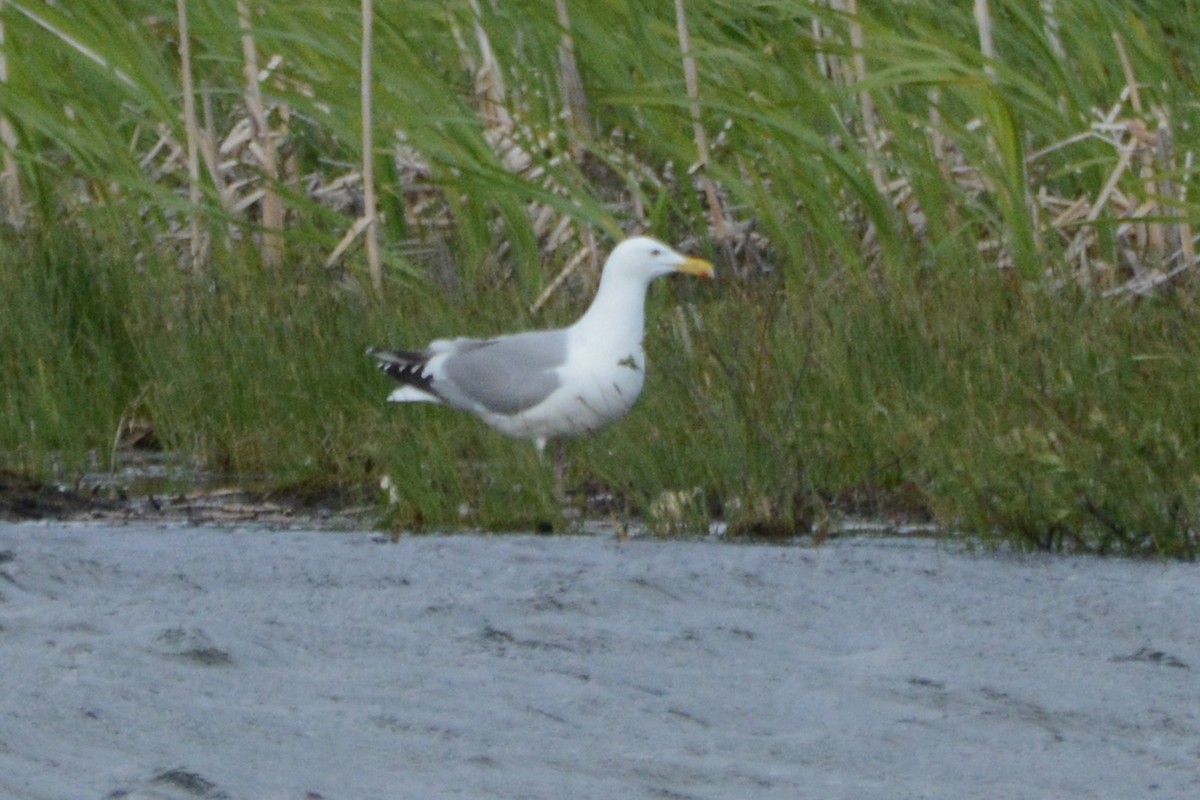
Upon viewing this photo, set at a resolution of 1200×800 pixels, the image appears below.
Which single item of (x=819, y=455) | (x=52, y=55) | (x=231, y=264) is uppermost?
(x=52, y=55)

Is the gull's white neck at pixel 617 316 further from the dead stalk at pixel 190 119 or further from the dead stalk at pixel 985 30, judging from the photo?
the dead stalk at pixel 190 119

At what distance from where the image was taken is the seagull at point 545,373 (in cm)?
618

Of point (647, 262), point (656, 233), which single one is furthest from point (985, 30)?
point (647, 262)

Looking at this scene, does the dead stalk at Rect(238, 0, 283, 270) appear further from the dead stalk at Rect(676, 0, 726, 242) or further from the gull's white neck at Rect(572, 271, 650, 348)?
the gull's white neck at Rect(572, 271, 650, 348)

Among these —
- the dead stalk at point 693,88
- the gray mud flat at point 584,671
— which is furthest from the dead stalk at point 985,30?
the gray mud flat at point 584,671

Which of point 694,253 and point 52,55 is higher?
point 52,55

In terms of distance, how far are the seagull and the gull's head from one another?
6 cm

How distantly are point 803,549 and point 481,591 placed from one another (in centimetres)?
88

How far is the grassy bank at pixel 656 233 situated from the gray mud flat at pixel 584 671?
0.59 metres

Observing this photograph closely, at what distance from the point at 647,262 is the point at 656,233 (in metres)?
0.96

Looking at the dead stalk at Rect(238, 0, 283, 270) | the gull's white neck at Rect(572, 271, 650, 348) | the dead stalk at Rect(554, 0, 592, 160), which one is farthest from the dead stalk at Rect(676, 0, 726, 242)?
the dead stalk at Rect(238, 0, 283, 270)

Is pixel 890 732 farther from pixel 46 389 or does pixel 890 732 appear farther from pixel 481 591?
pixel 46 389

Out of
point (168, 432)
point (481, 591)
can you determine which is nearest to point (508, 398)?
point (168, 432)

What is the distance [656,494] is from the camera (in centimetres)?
529
